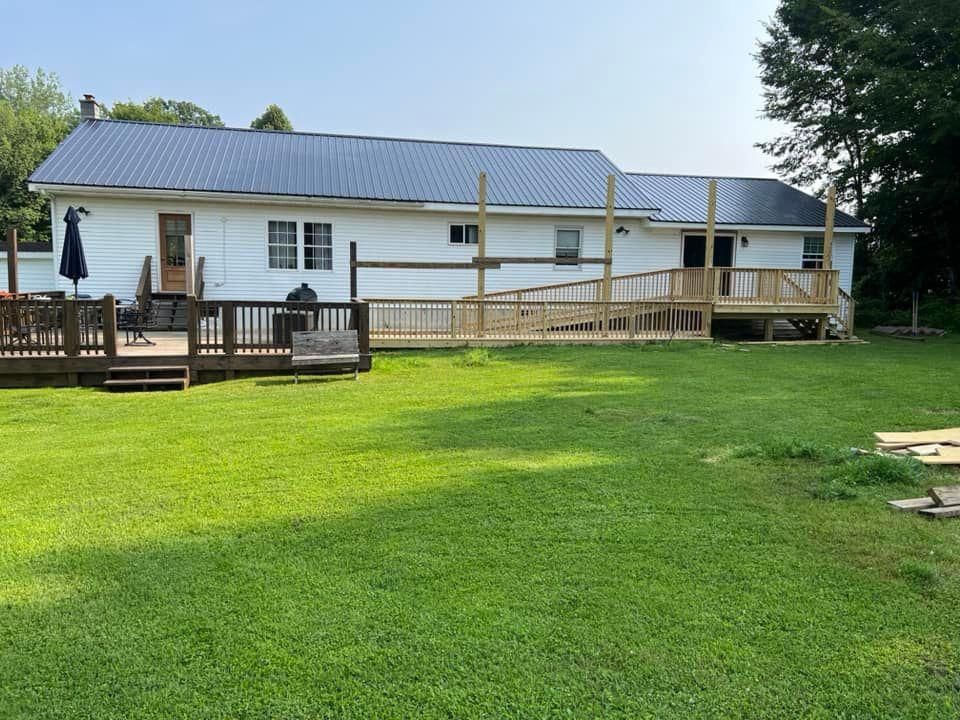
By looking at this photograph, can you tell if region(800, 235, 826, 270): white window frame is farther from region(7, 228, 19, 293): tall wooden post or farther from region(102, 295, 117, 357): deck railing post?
region(7, 228, 19, 293): tall wooden post

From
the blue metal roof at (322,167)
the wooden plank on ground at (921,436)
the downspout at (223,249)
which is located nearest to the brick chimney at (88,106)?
the blue metal roof at (322,167)

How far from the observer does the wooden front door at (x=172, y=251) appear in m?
16.1

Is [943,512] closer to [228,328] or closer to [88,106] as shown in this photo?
[228,328]

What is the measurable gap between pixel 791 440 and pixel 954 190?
772 inches

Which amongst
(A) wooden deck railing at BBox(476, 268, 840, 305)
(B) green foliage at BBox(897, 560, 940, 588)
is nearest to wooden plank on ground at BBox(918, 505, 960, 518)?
(B) green foliage at BBox(897, 560, 940, 588)

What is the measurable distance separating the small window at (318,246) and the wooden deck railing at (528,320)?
11.7 ft

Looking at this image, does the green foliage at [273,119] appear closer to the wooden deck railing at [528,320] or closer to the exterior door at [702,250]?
the exterior door at [702,250]

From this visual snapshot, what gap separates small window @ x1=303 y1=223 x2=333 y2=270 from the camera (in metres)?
16.9

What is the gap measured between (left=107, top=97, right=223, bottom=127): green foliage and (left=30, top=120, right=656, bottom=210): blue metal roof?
49.9ft

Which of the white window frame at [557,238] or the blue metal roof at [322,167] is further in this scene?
the white window frame at [557,238]

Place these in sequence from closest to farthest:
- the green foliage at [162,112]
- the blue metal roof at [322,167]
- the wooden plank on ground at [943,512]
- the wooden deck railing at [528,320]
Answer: the wooden plank on ground at [943,512] < the wooden deck railing at [528,320] < the blue metal roof at [322,167] < the green foliage at [162,112]

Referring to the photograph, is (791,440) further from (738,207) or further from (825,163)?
(825,163)

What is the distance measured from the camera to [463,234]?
17703 millimetres

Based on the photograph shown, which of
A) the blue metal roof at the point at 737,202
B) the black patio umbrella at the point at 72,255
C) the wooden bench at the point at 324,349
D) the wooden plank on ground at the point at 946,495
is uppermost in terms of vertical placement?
the blue metal roof at the point at 737,202
